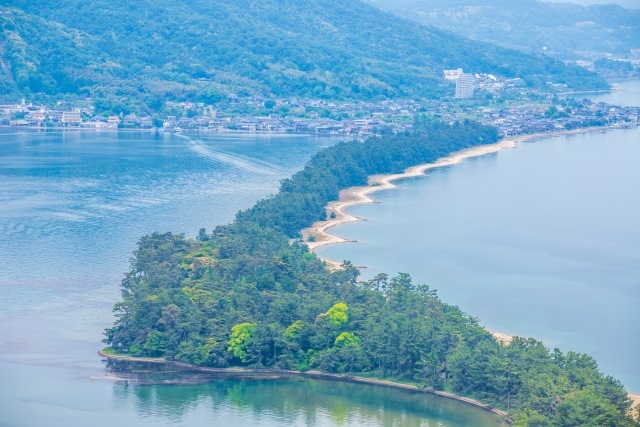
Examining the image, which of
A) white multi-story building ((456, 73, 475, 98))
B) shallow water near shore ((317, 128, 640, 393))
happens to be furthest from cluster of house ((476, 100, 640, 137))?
shallow water near shore ((317, 128, 640, 393))

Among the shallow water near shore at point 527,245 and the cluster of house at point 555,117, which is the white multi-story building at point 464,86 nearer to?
the cluster of house at point 555,117

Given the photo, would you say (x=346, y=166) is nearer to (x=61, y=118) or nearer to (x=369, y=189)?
(x=369, y=189)

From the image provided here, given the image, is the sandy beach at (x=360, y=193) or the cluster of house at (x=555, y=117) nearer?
the sandy beach at (x=360, y=193)

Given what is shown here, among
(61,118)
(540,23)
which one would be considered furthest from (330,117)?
(540,23)

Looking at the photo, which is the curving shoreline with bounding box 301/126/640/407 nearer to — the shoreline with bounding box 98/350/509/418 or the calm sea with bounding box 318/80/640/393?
the calm sea with bounding box 318/80/640/393

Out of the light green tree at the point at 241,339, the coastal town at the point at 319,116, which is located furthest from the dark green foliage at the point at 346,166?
the light green tree at the point at 241,339

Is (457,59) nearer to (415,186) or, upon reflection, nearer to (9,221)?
(415,186)

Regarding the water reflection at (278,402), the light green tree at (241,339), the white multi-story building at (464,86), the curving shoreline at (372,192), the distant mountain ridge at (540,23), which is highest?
the distant mountain ridge at (540,23)
